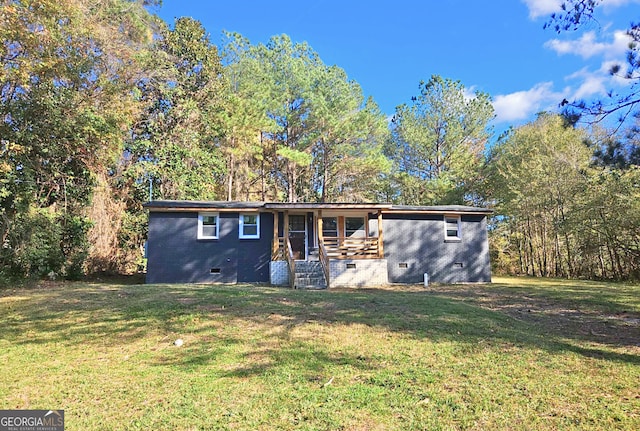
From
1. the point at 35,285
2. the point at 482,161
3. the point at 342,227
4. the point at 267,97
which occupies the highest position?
the point at 267,97

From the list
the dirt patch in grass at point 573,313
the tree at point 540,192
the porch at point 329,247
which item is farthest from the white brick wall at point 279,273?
the tree at point 540,192

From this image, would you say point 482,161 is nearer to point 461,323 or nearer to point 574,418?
point 461,323

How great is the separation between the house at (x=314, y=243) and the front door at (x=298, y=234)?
0.04 metres

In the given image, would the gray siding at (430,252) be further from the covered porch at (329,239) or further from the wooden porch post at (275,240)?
the wooden porch post at (275,240)

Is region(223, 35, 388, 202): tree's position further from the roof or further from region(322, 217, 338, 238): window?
the roof

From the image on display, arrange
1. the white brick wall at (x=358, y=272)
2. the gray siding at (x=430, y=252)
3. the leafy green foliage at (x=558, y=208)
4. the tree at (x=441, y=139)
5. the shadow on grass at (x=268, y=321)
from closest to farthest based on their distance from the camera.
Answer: the shadow on grass at (x=268, y=321)
the white brick wall at (x=358, y=272)
the gray siding at (x=430, y=252)
the leafy green foliage at (x=558, y=208)
the tree at (x=441, y=139)

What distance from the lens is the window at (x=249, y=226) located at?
13508 mm

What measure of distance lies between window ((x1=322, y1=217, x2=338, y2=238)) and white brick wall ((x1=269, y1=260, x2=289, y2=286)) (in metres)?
2.51

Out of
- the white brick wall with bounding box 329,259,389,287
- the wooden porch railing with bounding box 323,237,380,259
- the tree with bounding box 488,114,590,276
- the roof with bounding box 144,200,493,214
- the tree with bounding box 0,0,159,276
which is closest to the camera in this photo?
the tree with bounding box 0,0,159,276

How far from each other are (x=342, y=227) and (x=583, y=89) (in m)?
9.39

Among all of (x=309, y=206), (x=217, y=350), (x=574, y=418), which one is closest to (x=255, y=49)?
(x=309, y=206)

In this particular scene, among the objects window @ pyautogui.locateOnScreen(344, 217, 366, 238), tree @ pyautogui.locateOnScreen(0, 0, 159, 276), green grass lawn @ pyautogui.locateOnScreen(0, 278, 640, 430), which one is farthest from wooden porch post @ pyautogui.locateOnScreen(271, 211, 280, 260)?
tree @ pyautogui.locateOnScreen(0, 0, 159, 276)

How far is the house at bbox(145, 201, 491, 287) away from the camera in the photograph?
12844 mm

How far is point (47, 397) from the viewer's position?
10.9 feet
